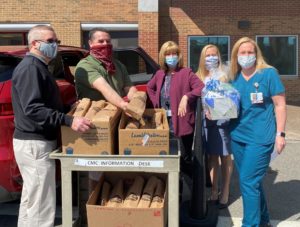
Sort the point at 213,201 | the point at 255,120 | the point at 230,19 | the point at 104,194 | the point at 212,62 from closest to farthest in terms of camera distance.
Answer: the point at 104,194 → the point at 255,120 → the point at 212,62 → the point at 213,201 → the point at 230,19

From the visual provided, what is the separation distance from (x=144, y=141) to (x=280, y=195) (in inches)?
114

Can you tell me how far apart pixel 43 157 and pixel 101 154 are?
0.49 metres

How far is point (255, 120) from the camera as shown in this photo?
4.10 m

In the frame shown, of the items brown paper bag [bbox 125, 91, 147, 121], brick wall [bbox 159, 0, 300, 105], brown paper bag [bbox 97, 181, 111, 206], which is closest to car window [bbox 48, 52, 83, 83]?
brown paper bag [bbox 125, 91, 147, 121]

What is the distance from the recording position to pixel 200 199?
14.8 feet

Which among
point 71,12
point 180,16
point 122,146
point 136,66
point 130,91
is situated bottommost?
point 122,146

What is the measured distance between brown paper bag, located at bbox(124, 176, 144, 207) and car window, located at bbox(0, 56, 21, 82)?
142 centimetres

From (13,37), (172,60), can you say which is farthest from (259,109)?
(13,37)

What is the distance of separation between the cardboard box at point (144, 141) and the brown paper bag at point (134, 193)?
53 cm

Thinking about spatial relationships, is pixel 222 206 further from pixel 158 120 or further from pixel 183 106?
pixel 158 120

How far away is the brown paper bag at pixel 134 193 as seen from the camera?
3.70 m

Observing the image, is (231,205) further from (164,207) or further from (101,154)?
(101,154)

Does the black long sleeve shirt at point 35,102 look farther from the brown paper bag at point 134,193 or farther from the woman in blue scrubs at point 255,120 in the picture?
the woman in blue scrubs at point 255,120

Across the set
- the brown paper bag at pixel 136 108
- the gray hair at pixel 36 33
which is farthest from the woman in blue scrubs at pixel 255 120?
the gray hair at pixel 36 33
